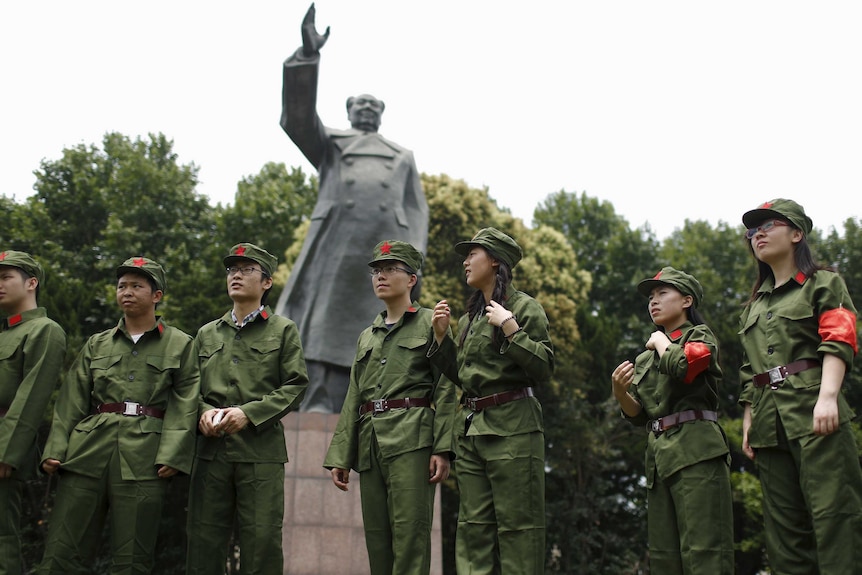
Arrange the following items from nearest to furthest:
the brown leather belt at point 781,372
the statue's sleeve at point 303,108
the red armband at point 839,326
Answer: the red armband at point 839,326, the brown leather belt at point 781,372, the statue's sleeve at point 303,108

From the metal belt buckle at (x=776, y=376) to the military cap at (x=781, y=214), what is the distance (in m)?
0.83

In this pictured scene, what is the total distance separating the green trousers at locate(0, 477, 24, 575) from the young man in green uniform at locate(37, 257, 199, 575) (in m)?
0.21

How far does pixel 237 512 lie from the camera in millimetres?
5438

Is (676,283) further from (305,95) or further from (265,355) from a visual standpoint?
(305,95)

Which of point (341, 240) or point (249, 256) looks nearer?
A: point (249, 256)

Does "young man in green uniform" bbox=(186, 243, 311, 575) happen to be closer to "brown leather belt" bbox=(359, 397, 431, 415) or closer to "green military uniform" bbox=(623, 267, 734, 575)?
"brown leather belt" bbox=(359, 397, 431, 415)

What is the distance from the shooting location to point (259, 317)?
5.82 meters

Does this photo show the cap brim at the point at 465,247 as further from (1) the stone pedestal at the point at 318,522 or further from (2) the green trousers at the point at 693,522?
(1) the stone pedestal at the point at 318,522

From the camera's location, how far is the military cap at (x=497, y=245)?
Result: 540 cm

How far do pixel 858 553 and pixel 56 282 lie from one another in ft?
60.8

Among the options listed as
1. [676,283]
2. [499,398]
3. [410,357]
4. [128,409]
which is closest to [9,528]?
[128,409]

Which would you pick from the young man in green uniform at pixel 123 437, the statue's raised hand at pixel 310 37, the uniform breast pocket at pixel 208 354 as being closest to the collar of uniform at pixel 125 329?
the young man in green uniform at pixel 123 437

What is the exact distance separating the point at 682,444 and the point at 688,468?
14 cm

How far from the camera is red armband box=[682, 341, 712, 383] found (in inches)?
196
